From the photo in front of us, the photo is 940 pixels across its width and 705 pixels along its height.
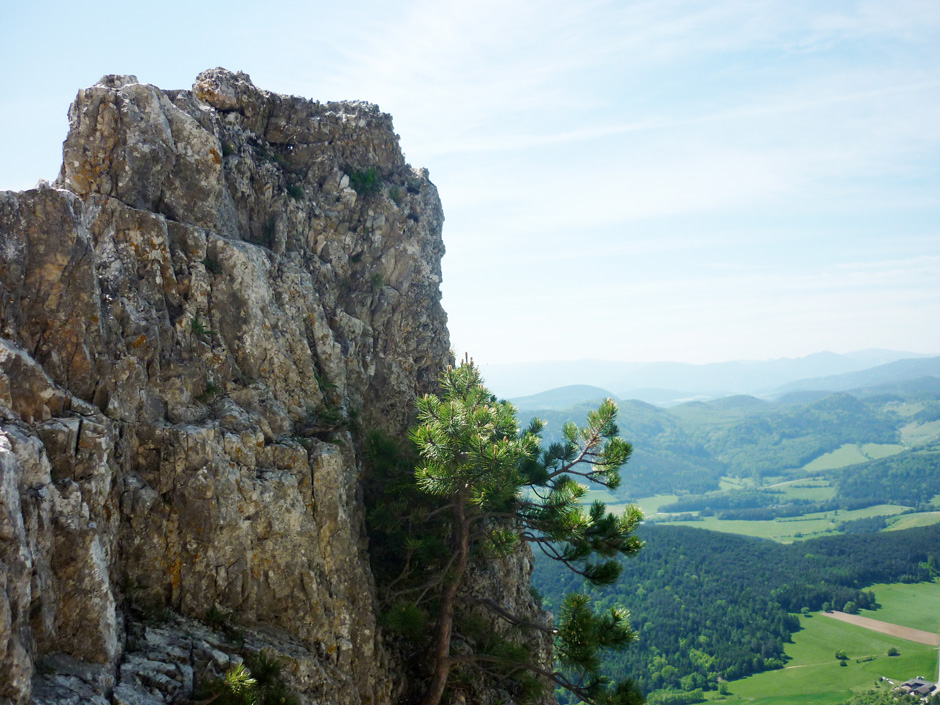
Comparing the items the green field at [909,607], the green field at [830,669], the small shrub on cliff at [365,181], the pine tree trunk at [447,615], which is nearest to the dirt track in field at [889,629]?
the green field at [830,669]

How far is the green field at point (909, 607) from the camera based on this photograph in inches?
6836

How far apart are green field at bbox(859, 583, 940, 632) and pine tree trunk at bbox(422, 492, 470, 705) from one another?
206 m

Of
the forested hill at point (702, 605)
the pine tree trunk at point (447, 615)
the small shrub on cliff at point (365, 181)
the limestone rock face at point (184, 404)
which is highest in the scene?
the small shrub on cliff at point (365, 181)

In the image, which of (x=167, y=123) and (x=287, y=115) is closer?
(x=167, y=123)

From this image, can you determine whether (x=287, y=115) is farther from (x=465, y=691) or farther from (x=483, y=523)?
(x=465, y=691)

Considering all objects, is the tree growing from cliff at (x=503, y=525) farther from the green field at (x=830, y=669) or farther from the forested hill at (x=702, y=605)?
the green field at (x=830, y=669)

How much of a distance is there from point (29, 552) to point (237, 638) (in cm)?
518

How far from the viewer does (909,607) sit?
608 feet

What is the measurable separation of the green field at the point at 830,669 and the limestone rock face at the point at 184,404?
15426 cm

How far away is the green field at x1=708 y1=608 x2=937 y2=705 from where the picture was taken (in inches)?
5349

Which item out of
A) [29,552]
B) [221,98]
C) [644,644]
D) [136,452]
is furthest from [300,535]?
[644,644]

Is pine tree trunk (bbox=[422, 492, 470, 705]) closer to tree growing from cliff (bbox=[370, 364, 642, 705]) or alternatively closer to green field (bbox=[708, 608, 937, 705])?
tree growing from cliff (bbox=[370, 364, 642, 705])

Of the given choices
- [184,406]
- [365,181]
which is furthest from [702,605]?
[184,406]

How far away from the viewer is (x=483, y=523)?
1955 centimetres
